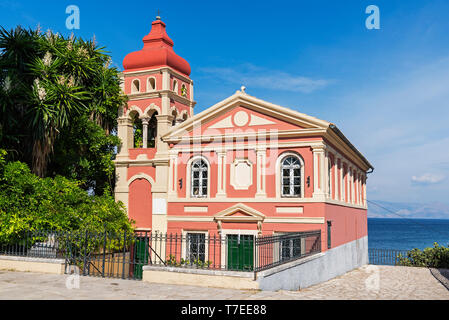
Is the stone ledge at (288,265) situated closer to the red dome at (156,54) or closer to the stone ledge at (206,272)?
the stone ledge at (206,272)

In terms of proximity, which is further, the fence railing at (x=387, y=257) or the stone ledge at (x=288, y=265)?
the fence railing at (x=387, y=257)

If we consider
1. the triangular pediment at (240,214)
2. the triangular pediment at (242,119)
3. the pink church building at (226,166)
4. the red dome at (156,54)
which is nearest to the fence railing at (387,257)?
the pink church building at (226,166)

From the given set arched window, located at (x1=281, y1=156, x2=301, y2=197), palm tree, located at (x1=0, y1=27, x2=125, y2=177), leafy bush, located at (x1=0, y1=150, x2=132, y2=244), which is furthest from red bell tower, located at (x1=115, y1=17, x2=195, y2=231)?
arched window, located at (x1=281, y1=156, x2=301, y2=197)

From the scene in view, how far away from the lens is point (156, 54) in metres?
22.6

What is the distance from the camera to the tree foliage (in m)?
19.5

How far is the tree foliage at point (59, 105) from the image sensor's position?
19.5m

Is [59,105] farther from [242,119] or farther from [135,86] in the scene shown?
[242,119]

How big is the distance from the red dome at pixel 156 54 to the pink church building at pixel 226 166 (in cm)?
5

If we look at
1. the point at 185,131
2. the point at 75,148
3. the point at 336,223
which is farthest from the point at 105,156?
the point at 336,223

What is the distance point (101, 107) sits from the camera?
22.2 m

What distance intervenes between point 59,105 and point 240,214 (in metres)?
9.35

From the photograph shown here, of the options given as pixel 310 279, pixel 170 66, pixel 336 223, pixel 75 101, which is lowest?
pixel 310 279

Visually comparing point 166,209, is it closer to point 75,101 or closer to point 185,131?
point 185,131

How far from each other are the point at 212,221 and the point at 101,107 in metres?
8.19
